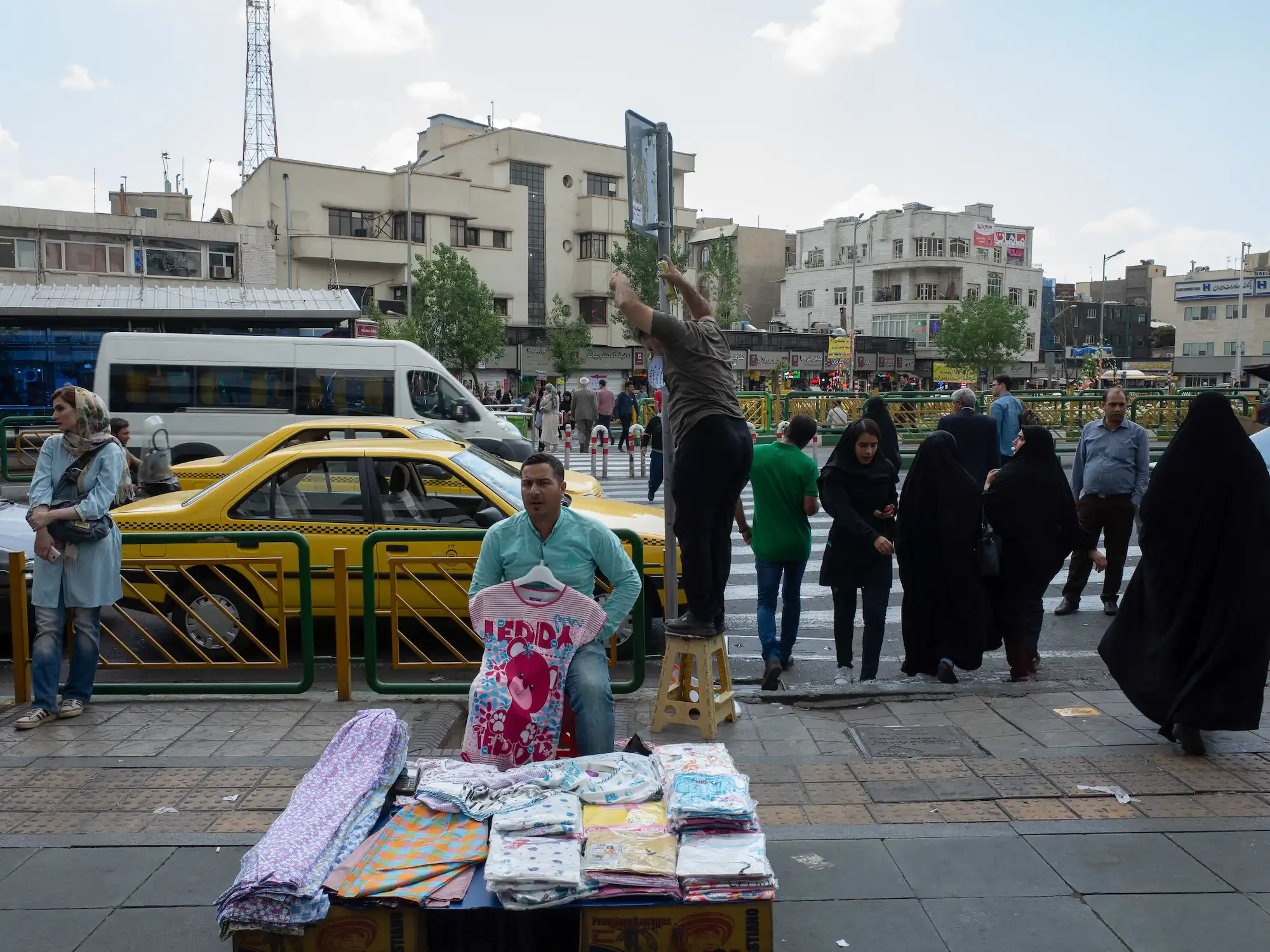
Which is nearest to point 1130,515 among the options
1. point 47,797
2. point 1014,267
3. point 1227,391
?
point 47,797

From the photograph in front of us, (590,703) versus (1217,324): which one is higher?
(1217,324)

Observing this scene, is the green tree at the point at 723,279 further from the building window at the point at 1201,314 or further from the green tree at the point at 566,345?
the building window at the point at 1201,314

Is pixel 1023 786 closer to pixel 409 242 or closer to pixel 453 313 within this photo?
pixel 453 313

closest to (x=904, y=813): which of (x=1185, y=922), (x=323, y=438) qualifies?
(x=1185, y=922)

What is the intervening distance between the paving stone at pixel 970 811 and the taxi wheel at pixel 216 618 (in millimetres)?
4376

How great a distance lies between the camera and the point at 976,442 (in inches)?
385

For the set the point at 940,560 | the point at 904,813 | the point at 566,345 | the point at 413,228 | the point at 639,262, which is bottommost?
the point at 904,813

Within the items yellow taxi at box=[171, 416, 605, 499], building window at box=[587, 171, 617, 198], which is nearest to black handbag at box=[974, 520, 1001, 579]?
yellow taxi at box=[171, 416, 605, 499]

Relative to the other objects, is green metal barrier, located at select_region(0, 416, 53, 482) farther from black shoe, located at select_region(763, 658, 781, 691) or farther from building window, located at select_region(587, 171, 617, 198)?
building window, located at select_region(587, 171, 617, 198)

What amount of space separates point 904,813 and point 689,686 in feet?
4.51

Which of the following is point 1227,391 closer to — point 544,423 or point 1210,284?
point 544,423

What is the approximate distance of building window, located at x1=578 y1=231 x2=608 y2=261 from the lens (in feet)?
194

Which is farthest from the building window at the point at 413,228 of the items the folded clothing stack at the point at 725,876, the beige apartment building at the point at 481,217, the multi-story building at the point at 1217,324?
the multi-story building at the point at 1217,324

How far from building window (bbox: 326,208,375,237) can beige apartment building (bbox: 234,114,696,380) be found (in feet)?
0.14
